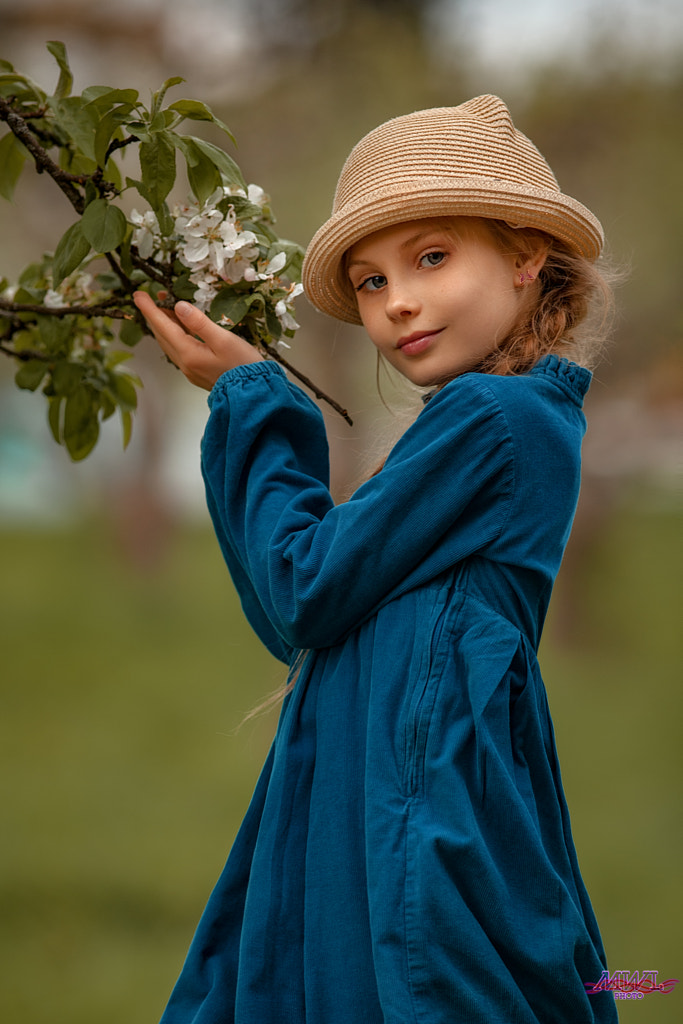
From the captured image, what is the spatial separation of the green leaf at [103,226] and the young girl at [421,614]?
0.07 meters

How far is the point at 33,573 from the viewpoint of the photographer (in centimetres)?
433

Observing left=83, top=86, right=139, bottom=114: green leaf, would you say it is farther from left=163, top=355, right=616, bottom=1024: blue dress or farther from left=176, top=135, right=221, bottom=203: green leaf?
left=163, top=355, right=616, bottom=1024: blue dress

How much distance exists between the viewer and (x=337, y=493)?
10.2 feet

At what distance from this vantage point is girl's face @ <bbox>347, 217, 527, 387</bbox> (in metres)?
0.87

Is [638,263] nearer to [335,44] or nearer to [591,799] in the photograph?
[335,44]

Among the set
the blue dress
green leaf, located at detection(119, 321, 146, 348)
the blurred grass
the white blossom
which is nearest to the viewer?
the blue dress

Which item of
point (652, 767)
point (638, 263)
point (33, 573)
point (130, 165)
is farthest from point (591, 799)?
point (130, 165)

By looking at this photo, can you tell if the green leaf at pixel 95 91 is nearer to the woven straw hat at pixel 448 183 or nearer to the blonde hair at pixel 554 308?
the woven straw hat at pixel 448 183

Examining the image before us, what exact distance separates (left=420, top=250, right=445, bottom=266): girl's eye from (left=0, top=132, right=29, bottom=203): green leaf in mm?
408

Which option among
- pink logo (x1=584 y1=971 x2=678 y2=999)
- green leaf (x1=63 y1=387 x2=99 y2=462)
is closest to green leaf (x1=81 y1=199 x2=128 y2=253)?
green leaf (x1=63 y1=387 x2=99 y2=462)

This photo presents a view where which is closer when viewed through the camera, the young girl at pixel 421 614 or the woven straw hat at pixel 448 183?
the young girl at pixel 421 614

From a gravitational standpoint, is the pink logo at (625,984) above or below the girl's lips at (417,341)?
below

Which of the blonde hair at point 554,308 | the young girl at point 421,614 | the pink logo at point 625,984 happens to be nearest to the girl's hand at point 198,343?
the young girl at point 421,614

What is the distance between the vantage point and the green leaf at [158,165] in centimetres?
86
